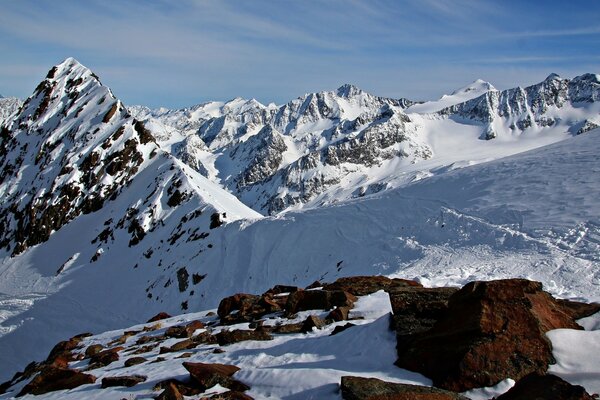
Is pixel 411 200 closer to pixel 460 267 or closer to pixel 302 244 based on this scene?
pixel 302 244

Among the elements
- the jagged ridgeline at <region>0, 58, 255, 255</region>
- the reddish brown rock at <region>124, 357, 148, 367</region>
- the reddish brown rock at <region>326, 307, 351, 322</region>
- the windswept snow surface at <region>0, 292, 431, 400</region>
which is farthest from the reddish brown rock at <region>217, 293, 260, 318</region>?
the jagged ridgeline at <region>0, 58, 255, 255</region>

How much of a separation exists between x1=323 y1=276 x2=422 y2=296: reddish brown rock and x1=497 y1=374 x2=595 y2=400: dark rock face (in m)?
9.52

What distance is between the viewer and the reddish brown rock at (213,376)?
33.3 ft

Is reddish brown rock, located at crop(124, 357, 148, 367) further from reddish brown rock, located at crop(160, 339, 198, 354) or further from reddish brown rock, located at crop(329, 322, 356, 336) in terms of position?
reddish brown rock, located at crop(329, 322, 356, 336)

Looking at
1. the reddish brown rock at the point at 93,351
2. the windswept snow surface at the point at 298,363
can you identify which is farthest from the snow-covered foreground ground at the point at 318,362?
the reddish brown rock at the point at 93,351

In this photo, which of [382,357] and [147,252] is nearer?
[382,357]

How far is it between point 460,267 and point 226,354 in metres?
14.0

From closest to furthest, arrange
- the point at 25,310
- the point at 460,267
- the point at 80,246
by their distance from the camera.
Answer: the point at 460,267 < the point at 25,310 < the point at 80,246

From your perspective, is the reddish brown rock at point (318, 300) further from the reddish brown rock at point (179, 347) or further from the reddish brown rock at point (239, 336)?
the reddish brown rock at point (179, 347)

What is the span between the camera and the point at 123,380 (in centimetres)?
1157

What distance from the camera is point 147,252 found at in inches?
2020

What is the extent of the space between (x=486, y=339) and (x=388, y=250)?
20.3 meters

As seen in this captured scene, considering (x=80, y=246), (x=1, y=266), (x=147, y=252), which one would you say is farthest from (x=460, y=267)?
(x=1, y=266)

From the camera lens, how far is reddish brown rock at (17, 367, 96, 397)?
12.7 metres
